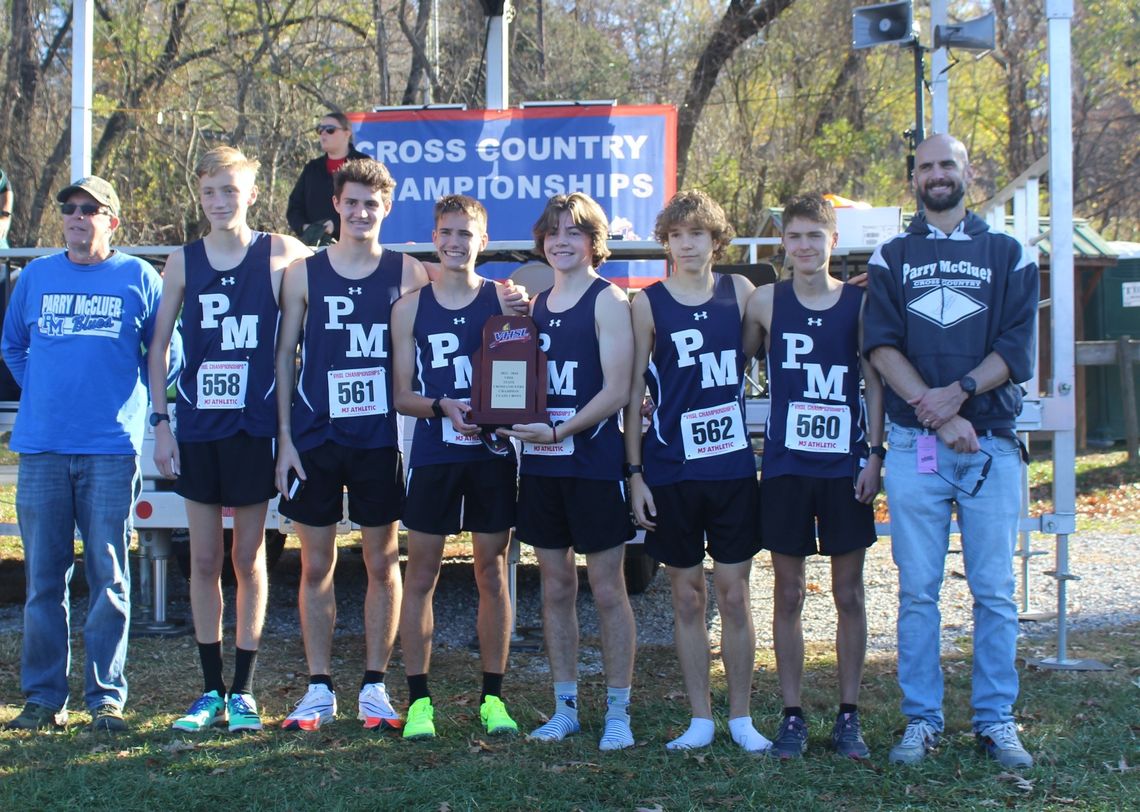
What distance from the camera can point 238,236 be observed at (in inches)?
185

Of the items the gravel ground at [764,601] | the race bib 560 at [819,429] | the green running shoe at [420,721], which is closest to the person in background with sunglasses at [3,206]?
the gravel ground at [764,601]

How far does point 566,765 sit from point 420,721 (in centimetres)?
65

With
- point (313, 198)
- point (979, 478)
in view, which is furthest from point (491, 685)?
point (313, 198)

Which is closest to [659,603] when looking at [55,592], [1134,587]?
[1134,587]

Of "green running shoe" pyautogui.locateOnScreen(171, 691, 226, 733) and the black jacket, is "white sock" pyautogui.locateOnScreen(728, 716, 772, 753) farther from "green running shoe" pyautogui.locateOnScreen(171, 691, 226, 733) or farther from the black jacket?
the black jacket

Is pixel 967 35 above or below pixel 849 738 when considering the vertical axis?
above

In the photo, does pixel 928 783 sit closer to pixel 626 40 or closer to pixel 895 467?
pixel 895 467

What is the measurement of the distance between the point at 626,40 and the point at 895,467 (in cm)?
1908

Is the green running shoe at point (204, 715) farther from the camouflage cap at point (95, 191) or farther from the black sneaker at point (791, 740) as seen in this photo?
the black sneaker at point (791, 740)

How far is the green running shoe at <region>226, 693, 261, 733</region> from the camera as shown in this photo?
4.55m

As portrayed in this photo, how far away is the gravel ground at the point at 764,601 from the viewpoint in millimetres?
6480

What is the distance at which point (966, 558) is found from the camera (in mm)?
4344

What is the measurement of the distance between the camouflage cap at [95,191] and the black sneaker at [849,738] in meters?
3.32

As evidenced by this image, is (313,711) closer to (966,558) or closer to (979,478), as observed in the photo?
(966,558)
